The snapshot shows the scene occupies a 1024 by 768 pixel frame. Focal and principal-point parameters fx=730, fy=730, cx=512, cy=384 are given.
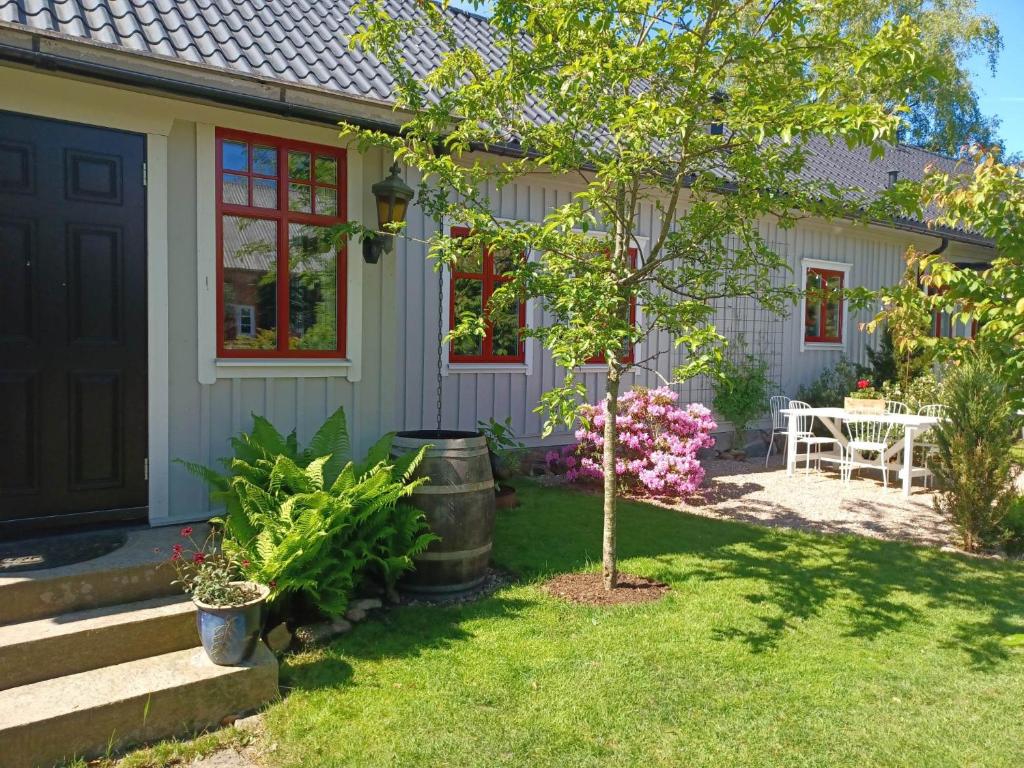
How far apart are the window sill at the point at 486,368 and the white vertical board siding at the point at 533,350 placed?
3 centimetres

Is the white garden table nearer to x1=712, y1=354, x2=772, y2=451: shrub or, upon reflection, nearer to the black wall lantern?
x1=712, y1=354, x2=772, y2=451: shrub

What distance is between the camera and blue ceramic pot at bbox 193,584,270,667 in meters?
3.21

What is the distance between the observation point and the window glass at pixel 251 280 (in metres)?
5.14

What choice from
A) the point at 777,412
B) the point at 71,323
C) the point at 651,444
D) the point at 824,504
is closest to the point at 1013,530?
the point at 824,504

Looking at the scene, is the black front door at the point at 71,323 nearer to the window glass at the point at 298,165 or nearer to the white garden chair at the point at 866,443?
the window glass at the point at 298,165

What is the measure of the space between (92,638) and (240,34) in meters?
4.36

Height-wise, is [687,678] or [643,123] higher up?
[643,123]

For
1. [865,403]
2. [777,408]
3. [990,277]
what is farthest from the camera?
[777,408]

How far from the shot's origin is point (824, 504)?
7.62 metres

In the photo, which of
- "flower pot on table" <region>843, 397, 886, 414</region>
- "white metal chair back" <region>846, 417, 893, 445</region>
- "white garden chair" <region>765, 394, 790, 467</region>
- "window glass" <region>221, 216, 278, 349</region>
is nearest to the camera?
"window glass" <region>221, 216, 278, 349</region>

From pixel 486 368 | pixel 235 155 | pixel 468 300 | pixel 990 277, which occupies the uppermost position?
pixel 235 155

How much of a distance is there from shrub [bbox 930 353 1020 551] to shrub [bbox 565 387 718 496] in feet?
7.63

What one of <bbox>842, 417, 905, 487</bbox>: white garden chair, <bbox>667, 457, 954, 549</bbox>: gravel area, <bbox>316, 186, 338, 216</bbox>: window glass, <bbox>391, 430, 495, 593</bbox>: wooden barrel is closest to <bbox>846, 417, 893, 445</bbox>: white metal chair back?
<bbox>842, 417, 905, 487</bbox>: white garden chair

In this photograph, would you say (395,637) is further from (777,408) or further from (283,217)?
(777,408)
